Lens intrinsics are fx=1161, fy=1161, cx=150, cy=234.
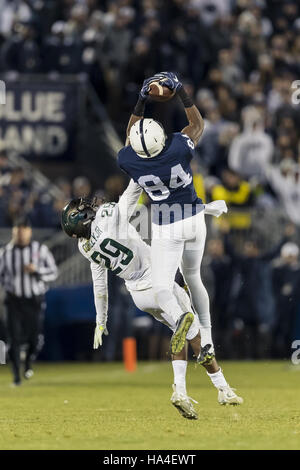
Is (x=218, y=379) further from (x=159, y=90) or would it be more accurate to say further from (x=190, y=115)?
(x=159, y=90)

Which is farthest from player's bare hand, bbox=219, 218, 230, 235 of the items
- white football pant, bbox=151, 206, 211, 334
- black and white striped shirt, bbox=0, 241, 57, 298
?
white football pant, bbox=151, 206, 211, 334

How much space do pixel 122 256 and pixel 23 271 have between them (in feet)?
15.1

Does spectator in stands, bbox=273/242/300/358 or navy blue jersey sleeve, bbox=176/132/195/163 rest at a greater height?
navy blue jersey sleeve, bbox=176/132/195/163

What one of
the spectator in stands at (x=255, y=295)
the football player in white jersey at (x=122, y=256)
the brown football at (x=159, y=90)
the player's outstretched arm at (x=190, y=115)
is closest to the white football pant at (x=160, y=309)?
the football player in white jersey at (x=122, y=256)

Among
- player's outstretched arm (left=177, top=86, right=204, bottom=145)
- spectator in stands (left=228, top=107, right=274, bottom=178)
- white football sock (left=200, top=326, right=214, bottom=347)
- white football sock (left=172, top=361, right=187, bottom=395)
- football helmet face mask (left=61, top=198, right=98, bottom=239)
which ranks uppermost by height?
player's outstretched arm (left=177, top=86, right=204, bottom=145)

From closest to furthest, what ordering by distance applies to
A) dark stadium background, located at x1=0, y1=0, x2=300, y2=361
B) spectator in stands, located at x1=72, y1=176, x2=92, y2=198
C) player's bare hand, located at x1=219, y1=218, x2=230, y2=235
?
spectator in stands, located at x1=72, y1=176, x2=92, y2=198 < dark stadium background, located at x1=0, y1=0, x2=300, y2=361 < player's bare hand, located at x1=219, y1=218, x2=230, y2=235

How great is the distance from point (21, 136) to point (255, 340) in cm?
446

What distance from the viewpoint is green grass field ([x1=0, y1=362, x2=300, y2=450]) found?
7.14m

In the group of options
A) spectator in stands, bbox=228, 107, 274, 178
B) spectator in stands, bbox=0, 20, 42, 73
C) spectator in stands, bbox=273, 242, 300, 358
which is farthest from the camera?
spectator in stands, bbox=0, 20, 42, 73

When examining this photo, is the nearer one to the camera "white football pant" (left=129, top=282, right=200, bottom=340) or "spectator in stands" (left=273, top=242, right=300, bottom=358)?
"white football pant" (left=129, top=282, right=200, bottom=340)

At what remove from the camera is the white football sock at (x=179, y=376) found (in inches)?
326

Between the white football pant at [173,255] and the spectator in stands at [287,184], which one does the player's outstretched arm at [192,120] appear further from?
the spectator in stands at [287,184]

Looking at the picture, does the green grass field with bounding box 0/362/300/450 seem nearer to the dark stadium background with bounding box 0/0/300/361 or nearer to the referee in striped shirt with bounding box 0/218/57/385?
the referee in striped shirt with bounding box 0/218/57/385

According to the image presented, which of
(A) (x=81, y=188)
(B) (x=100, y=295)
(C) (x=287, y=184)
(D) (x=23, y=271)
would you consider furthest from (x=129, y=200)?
(C) (x=287, y=184)
